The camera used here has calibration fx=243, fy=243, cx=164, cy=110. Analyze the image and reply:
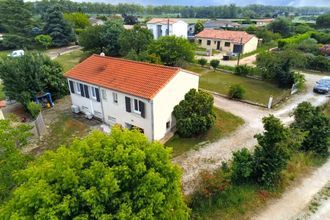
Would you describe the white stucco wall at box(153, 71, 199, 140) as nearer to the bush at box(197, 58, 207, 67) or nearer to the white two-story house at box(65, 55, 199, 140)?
the white two-story house at box(65, 55, 199, 140)

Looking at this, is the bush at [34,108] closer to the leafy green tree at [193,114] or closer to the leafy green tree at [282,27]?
the leafy green tree at [193,114]

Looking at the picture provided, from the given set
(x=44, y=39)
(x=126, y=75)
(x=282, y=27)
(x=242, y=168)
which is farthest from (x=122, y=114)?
(x=282, y=27)

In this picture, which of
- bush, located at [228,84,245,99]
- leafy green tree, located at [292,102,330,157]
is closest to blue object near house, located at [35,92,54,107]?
bush, located at [228,84,245,99]

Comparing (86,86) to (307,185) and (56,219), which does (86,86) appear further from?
(307,185)

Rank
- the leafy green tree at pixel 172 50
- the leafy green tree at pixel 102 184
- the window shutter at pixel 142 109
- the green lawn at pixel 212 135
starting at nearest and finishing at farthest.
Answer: the leafy green tree at pixel 102 184, the window shutter at pixel 142 109, the green lawn at pixel 212 135, the leafy green tree at pixel 172 50

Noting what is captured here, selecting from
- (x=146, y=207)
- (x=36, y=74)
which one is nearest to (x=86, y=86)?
(x=36, y=74)

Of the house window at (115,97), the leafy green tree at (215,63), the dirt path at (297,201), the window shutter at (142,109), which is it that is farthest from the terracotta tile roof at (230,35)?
the dirt path at (297,201)

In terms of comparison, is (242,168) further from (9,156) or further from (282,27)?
(282,27)
